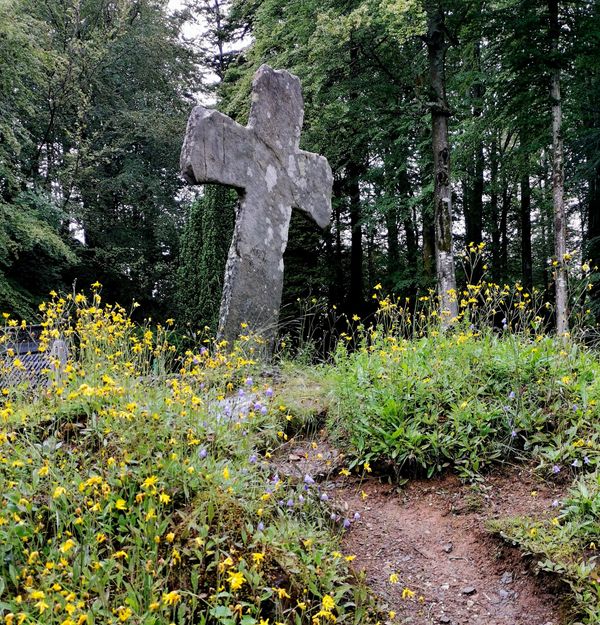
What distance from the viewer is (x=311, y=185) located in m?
6.32

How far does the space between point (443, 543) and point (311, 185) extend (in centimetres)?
447

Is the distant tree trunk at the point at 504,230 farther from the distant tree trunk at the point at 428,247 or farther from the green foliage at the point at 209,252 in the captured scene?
the green foliage at the point at 209,252

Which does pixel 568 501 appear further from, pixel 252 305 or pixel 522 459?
pixel 252 305

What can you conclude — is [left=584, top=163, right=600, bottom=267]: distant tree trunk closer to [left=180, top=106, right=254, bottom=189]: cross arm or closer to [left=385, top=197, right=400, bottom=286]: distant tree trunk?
[left=385, top=197, right=400, bottom=286]: distant tree trunk

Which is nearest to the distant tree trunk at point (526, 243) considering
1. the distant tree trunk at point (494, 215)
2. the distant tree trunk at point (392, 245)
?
the distant tree trunk at point (494, 215)

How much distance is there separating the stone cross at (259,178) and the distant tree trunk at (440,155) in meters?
2.80

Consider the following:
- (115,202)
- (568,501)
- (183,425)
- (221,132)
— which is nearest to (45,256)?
(115,202)

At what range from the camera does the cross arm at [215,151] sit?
5.19m

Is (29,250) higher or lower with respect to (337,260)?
lower

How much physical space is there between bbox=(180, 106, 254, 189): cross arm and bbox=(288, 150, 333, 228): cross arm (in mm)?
706

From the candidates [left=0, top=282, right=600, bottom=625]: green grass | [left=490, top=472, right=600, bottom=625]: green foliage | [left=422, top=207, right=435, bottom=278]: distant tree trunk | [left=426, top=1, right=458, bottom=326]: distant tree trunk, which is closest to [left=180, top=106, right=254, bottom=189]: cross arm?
[left=0, top=282, right=600, bottom=625]: green grass

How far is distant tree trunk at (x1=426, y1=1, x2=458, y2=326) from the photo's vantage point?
27.0 ft

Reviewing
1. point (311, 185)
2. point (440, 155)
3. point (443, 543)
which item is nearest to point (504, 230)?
point (440, 155)

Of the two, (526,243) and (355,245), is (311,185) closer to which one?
(355,245)
